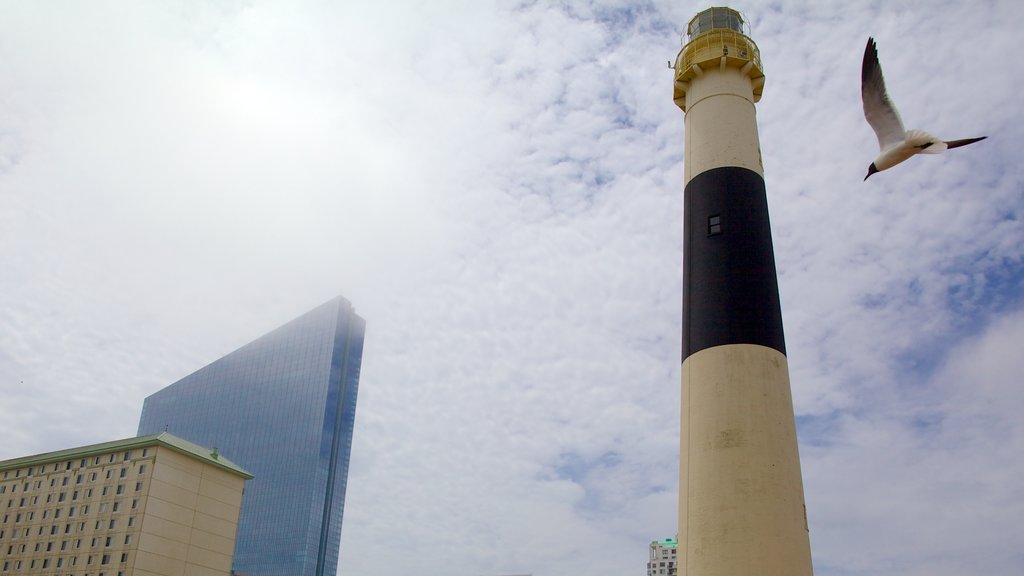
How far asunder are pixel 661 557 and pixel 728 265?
170 metres

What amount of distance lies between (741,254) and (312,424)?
533 feet

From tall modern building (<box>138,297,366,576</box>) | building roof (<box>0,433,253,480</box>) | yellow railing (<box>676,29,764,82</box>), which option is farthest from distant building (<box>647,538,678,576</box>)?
yellow railing (<box>676,29,764,82</box>)

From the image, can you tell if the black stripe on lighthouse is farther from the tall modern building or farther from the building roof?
the tall modern building

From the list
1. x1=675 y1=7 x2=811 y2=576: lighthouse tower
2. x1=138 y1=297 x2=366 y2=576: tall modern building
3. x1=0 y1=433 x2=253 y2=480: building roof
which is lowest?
x1=675 y1=7 x2=811 y2=576: lighthouse tower

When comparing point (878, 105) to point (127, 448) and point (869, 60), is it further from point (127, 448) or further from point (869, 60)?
point (127, 448)

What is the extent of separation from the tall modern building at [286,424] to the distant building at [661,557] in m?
67.9

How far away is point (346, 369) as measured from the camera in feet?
611

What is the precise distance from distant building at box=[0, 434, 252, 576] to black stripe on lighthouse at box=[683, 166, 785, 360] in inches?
2340

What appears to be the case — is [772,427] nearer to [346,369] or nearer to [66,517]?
[66,517]

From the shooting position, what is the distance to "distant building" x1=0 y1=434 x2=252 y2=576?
6819 centimetres

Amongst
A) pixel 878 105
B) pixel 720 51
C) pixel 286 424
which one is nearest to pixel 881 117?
pixel 878 105

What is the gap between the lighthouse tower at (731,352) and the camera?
19953mm

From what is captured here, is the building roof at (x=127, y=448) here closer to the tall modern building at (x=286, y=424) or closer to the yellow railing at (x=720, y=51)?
the yellow railing at (x=720, y=51)

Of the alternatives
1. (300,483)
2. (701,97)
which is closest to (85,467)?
(701,97)
